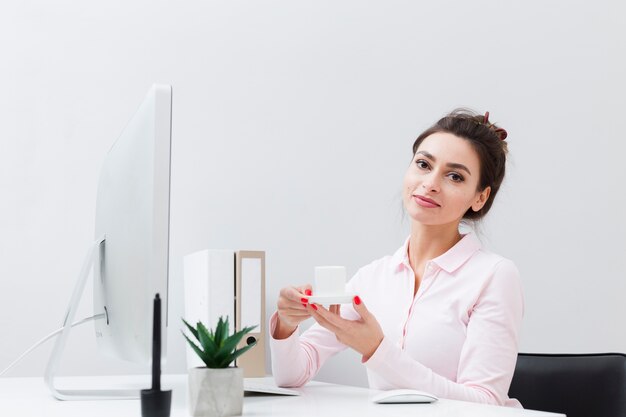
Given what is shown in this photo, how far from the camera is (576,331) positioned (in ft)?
8.01

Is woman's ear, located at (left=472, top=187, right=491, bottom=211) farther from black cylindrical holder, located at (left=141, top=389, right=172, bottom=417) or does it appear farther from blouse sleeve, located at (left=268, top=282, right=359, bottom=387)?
black cylindrical holder, located at (left=141, top=389, right=172, bottom=417)

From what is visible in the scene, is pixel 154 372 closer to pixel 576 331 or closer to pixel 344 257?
pixel 344 257

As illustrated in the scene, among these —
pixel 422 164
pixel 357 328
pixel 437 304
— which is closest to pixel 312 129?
pixel 422 164

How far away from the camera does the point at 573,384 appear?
1823mm

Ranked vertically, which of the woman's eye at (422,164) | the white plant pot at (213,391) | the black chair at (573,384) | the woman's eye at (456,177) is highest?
the woman's eye at (422,164)

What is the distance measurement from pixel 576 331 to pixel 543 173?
0.53m

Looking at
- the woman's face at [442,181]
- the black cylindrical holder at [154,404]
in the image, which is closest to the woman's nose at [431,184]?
the woman's face at [442,181]

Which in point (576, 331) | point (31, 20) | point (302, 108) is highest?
point (31, 20)

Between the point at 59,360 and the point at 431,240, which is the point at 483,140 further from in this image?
the point at 59,360

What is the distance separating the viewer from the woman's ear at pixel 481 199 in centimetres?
199

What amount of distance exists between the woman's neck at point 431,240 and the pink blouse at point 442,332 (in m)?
0.04

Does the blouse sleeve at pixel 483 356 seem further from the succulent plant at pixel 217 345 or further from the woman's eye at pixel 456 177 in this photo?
the succulent plant at pixel 217 345

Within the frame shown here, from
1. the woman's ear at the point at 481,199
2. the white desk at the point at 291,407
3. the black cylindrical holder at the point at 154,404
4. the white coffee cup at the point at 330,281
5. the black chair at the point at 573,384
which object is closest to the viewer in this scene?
the black cylindrical holder at the point at 154,404

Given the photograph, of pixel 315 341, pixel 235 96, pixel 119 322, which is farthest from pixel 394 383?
pixel 235 96
